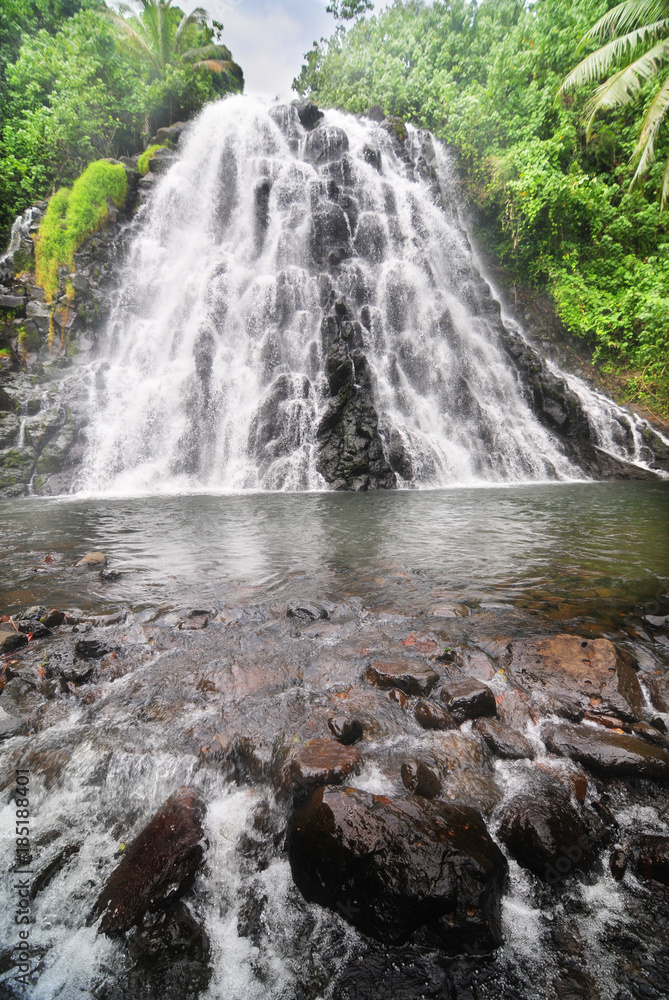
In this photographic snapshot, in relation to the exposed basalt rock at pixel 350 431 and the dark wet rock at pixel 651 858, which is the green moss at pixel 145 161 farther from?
the dark wet rock at pixel 651 858

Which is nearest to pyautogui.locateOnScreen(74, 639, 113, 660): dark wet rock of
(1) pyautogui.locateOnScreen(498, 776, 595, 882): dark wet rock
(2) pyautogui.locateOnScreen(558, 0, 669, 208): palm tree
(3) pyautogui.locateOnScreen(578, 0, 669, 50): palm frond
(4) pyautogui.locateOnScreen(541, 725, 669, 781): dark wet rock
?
(1) pyautogui.locateOnScreen(498, 776, 595, 882): dark wet rock

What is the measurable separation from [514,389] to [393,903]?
18.2 meters

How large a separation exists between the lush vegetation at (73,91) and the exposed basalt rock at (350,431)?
1515 cm

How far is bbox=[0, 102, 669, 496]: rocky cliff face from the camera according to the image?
569 inches

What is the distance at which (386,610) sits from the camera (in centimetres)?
459

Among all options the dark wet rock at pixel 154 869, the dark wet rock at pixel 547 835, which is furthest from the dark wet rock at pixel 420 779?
the dark wet rock at pixel 154 869

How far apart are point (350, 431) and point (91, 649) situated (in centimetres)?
1126

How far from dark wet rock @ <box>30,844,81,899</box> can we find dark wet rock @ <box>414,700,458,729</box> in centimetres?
202

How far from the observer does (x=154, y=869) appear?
6.77 ft

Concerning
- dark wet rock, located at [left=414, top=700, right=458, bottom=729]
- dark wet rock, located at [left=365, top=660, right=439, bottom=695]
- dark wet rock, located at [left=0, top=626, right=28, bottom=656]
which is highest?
dark wet rock, located at [left=0, top=626, right=28, bottom=656]

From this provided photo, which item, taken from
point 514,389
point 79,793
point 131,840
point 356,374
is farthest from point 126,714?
point 514,389

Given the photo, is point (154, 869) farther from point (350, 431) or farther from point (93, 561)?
point (350, 431)

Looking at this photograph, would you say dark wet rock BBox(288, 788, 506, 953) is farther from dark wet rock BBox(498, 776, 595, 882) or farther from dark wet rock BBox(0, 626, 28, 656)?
dark wet rock BBox(0, 626, 28, 656)

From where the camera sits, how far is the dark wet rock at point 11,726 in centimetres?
293
